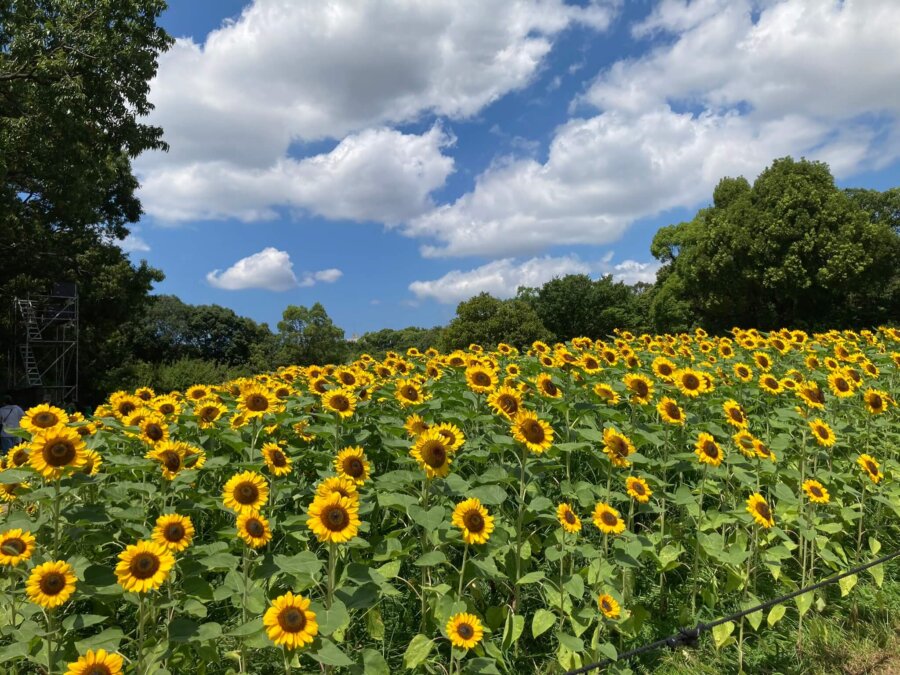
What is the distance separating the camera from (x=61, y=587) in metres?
1.87

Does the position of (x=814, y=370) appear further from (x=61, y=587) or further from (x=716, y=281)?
(x=716, y=281)

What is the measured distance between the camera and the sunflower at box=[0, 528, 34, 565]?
1.89 m

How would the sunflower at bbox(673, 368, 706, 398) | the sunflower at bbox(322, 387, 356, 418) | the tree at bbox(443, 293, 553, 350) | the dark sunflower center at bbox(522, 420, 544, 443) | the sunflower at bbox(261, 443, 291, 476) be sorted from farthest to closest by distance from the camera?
the tree at bbox(443, 293, 553, 350)
the sunflower at bbox(673, 368, 706, 398)
the sunflower at bbox(322, 387, 356, 418)
the sunflower at bbox(261, 443, 291, 476)
the dark sunflower center at bbox(522, 420, 544, 443)

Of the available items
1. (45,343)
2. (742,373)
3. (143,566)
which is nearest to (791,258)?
(742,373)

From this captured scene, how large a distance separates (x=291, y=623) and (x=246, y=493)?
2.04ft

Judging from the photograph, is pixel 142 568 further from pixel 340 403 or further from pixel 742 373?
pixel 742 373

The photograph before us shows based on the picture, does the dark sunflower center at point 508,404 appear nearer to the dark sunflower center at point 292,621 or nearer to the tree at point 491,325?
the dark sunflower center at point 292,621

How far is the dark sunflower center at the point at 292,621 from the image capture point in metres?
1.70

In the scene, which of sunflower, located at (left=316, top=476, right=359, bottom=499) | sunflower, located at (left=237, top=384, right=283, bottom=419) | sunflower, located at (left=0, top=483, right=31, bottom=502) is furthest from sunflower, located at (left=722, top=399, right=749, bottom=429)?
sunflower, located at (left=0, top=483, right=31, bottom=502)

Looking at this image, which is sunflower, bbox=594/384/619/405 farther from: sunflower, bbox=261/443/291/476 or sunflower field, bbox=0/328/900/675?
sunflower, bbox=261/443/291/476

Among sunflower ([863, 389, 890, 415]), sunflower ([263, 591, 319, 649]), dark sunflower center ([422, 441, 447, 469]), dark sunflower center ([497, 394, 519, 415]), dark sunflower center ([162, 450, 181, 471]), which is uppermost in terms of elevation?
dark sunflower center ([497, 394, 519, 415])

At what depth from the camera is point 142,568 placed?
1814 mm

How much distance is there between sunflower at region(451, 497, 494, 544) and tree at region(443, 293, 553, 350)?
74.1ft

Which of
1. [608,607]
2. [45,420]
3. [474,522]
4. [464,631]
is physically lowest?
[608,607]
